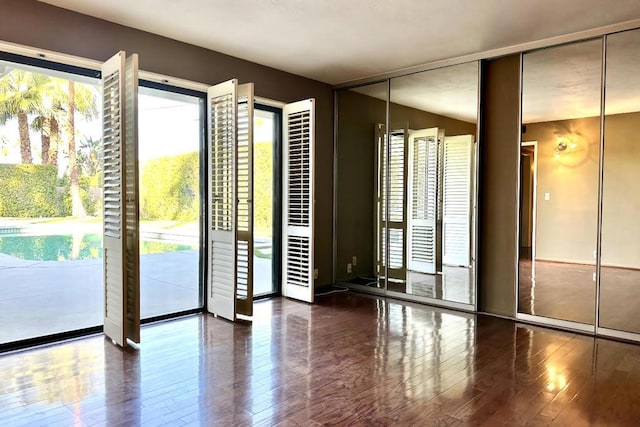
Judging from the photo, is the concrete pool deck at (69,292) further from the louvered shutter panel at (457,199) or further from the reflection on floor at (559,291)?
the reflection on floor at (559,291)

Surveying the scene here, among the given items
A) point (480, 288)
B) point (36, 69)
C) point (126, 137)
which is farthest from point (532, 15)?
point (36, 69)

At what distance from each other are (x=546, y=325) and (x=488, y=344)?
0.91 metres

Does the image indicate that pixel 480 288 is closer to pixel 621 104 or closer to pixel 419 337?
pixel 419 337

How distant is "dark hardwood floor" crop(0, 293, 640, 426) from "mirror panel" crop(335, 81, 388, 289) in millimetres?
1534

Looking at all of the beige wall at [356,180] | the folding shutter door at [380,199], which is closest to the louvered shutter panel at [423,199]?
the folding shutter door at [380,199]

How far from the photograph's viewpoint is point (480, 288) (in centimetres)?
453

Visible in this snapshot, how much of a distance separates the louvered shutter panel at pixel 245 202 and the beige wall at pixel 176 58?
1.89 ft

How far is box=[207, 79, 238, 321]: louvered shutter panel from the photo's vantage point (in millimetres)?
3986

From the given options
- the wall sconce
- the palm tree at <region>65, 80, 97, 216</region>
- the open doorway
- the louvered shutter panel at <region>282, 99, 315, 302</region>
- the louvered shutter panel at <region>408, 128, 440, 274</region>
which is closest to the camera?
the palm tree at <region>65, 80, 97, 216</region>

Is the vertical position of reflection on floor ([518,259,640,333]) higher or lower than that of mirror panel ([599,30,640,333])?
lower

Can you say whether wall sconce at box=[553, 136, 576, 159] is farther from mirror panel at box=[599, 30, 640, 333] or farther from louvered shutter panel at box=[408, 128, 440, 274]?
louvered shutter panel at box=[408, 128, 440, 274]

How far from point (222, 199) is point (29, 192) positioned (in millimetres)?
1504

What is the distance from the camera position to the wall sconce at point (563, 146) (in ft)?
13.4

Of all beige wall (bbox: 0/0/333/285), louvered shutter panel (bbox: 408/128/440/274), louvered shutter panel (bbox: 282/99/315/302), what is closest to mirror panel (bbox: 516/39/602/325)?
louvered shutter panel (bbox: 408/128/440/274)
